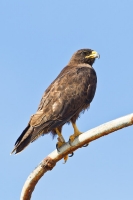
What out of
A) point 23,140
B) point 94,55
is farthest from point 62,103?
point 94,55

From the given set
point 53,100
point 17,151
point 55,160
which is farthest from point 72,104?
point 55,160

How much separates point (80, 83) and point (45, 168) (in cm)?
346

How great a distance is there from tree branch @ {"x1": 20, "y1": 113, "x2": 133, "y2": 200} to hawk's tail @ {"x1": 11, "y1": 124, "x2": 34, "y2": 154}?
1.38 metres

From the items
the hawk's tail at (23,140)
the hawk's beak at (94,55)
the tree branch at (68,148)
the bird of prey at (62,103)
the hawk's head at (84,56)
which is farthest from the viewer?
the hawk's head at (84,56)

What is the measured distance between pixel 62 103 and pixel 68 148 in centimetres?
268

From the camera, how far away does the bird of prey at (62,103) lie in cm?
795

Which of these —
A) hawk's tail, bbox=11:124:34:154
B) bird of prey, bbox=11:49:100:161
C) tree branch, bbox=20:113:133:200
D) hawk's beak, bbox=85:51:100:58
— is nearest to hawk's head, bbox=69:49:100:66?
hawk's beak, bbox=85:51:100:58

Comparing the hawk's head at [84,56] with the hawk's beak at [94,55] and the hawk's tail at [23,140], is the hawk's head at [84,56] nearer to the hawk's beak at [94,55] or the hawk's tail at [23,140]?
the hawk's beak at [94,55]

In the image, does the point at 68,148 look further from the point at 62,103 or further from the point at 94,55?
the point at 94,55

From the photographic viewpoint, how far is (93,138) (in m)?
5.57

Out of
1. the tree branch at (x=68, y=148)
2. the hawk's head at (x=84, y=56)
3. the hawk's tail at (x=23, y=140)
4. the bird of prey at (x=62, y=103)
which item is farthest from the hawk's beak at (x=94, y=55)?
the tree branch at (x=68, y=148)

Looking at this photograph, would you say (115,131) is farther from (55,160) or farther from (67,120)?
(67,120)

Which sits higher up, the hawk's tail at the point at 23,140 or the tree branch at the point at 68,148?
the hawk's tail at the point at 23,140

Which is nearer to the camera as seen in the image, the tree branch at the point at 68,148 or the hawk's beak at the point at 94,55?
the tree branch at the point at 68,148
